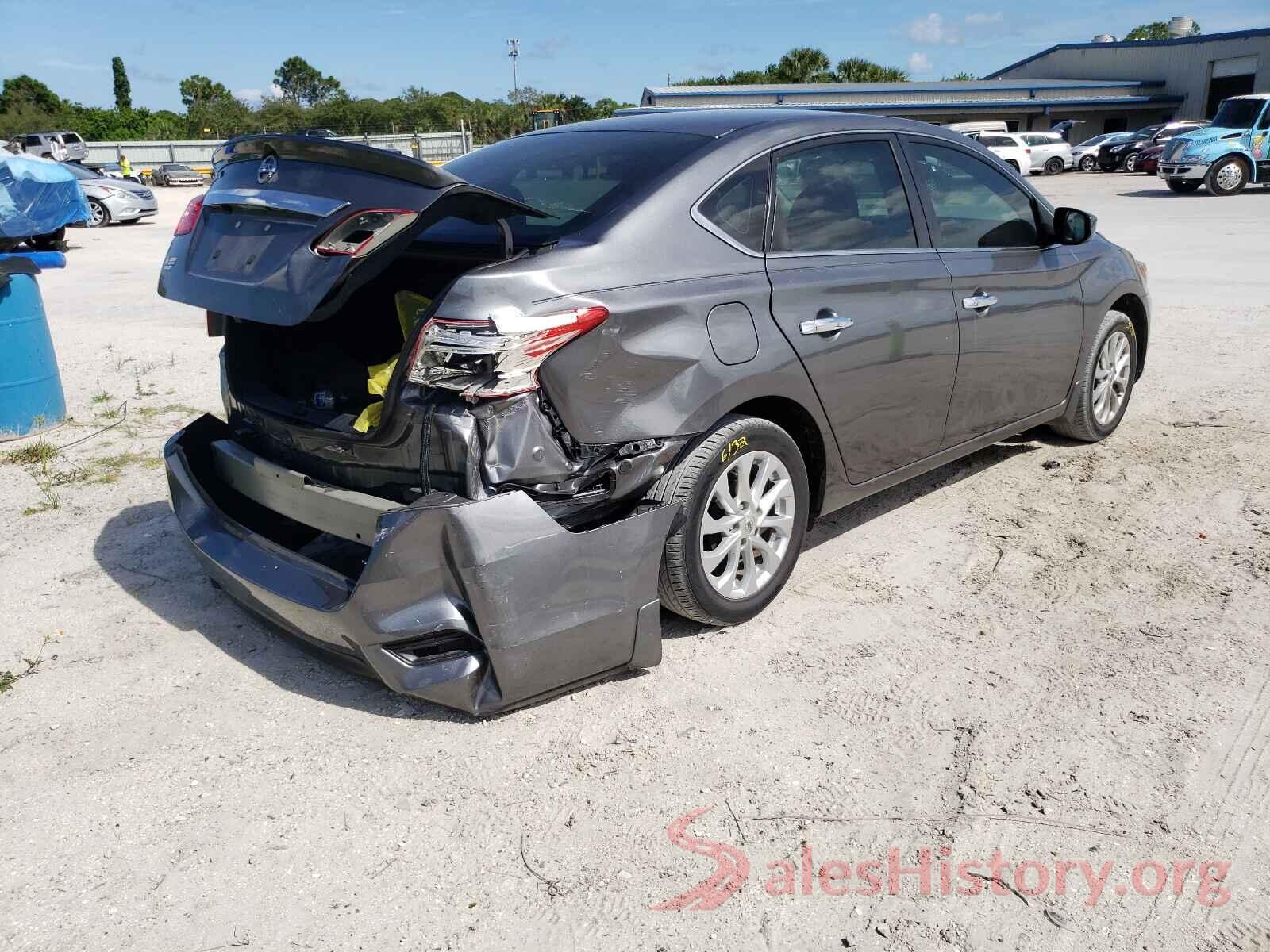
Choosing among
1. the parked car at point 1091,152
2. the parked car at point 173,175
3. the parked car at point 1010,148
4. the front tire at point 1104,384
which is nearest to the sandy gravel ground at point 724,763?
the front tire at point 1104,384

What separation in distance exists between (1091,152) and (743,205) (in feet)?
125

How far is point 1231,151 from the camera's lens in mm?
22953

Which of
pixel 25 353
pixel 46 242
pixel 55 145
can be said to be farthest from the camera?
pixel 55 145

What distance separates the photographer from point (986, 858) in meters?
2.48

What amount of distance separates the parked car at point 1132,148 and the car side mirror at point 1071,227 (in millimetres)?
34563

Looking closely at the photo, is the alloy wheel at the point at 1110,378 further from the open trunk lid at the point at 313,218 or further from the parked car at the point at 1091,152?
the parked car at the point at 1091,152

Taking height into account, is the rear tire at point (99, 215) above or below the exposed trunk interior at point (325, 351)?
below

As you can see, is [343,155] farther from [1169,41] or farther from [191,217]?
[1169,41]

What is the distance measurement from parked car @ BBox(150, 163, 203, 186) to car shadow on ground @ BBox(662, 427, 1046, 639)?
1895 inches

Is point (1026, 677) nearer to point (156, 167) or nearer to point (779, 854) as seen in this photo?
point (779, 854)

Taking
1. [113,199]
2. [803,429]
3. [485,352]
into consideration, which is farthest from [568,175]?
[113,199]

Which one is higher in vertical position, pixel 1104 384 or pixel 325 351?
pixel 325 351

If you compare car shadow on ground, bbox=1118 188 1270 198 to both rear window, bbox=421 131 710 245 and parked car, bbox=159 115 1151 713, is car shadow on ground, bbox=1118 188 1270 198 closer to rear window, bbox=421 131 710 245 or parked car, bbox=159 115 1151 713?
parked car, bbox=159 115 1151 713

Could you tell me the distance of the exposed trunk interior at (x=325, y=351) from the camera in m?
3.43
